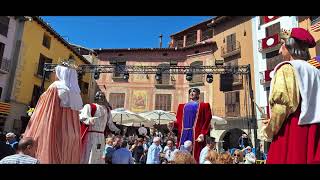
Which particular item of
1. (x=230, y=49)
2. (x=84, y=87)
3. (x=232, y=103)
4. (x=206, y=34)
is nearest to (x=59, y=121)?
(x=232, y=103)

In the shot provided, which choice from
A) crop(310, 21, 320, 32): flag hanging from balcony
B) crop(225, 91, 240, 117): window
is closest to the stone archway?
crop(225, 91, 240, 117): window

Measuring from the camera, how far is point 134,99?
31250 millimetres

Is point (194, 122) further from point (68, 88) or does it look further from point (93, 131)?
point (68, 88)

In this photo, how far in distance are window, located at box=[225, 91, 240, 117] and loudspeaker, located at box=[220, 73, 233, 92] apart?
45cm

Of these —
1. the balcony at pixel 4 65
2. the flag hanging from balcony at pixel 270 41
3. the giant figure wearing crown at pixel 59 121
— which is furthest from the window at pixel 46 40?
the giant figure wearing crown at pixel 59 121

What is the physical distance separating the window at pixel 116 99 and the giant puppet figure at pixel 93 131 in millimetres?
25828

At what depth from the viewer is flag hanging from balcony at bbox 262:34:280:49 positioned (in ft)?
78.0

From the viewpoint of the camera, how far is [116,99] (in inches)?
1246

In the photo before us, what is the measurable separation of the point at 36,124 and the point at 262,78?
2227cm

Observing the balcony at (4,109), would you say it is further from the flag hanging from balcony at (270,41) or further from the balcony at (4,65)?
the flag hanging from balcony at (270,41)

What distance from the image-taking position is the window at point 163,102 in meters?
30.7

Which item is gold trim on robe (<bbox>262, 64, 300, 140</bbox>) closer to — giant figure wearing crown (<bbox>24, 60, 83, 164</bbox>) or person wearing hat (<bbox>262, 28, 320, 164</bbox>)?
person wearing hat (<bbox>262, 28, 320, 164</bbox>)

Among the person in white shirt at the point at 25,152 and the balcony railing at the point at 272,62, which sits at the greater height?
the balcony railing at the point at 272,62

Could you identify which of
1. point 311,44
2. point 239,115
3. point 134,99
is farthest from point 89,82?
point 311,44
